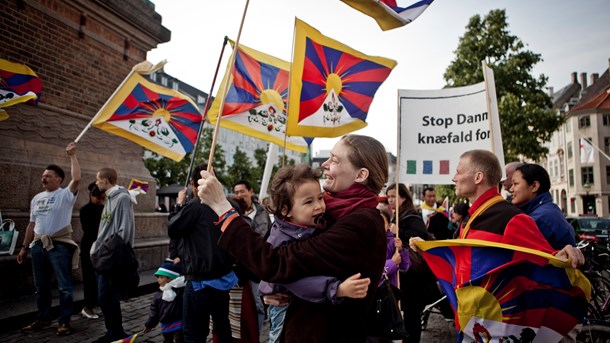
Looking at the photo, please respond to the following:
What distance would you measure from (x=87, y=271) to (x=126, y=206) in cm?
186

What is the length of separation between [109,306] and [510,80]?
22.0 metres

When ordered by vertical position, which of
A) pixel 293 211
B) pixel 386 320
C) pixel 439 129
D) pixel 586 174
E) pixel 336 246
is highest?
pixel 586 174

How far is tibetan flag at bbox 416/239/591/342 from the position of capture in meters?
2.29

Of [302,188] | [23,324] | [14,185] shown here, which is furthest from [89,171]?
→ [302,188]

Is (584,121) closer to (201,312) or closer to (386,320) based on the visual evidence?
(201,312)

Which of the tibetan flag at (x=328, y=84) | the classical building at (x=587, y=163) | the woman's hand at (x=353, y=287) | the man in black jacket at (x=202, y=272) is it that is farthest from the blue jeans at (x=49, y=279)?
the classical building at (x=587, y=163)

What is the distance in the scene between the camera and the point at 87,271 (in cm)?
565

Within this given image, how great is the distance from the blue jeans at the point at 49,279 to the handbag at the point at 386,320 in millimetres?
4580

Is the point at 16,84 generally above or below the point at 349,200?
above

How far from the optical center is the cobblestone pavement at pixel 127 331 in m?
4.61

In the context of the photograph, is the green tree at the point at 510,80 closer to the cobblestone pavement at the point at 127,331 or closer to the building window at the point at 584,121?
the cobblestone pavement at the point at 127,331

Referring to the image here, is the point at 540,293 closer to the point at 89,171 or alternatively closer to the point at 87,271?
the point at 87,271

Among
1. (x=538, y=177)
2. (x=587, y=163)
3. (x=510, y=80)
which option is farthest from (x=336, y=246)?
(x=587, y=163)

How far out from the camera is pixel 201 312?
349cm
